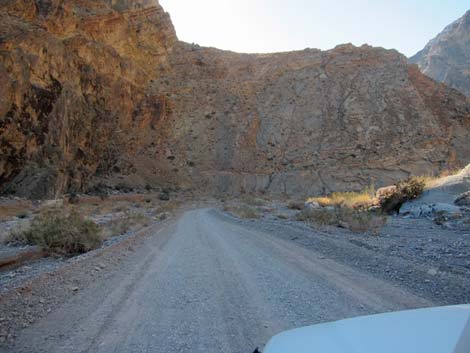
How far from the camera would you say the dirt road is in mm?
3080

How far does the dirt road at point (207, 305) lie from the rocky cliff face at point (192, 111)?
23297 mm

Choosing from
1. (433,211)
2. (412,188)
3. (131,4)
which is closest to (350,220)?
(433,211)

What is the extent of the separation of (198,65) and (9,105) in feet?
112

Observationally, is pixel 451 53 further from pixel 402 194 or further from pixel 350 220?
pixel 350 220

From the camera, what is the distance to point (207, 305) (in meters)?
3.99

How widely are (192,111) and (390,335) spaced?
50.4 meters

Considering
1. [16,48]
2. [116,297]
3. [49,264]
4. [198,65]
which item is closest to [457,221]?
[116,297]

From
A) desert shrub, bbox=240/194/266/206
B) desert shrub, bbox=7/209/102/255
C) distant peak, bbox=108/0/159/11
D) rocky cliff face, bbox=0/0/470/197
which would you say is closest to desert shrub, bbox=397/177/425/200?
desert shrub, bbox=7/209/102/255

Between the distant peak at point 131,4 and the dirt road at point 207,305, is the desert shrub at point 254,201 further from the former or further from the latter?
the distant peak at point 131,4

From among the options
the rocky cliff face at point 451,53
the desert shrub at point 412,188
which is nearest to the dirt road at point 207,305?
the desert shrub at point 412,188

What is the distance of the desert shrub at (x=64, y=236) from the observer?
789 cm

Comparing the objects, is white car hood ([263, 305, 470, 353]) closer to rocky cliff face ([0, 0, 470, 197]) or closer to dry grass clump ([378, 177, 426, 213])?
dry grass clump ([378, 177, 426, 213])

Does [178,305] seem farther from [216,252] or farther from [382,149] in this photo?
[382,149]

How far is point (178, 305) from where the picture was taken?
13.3 ft
